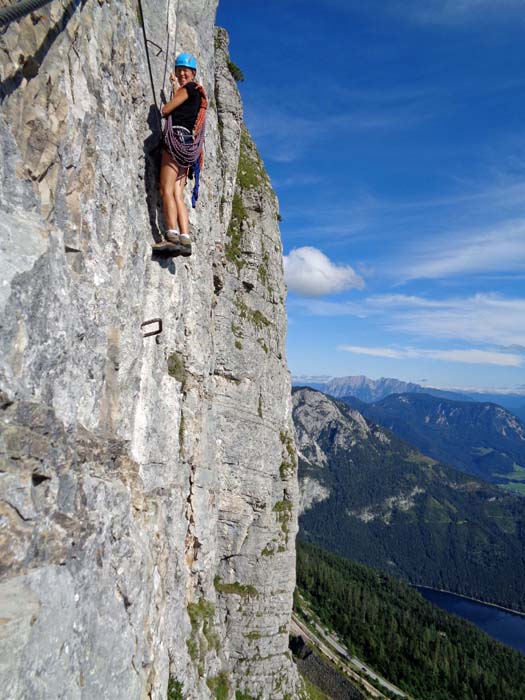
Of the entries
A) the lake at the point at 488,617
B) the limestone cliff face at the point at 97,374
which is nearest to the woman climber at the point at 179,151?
the limestone cliff face at the point at 97,374

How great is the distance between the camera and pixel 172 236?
9.39 meters

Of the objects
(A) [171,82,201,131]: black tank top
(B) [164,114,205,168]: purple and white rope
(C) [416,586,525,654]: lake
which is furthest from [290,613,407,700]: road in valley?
(C) [416,586,525,654]: lake

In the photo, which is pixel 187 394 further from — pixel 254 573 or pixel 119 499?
pixel 254 573

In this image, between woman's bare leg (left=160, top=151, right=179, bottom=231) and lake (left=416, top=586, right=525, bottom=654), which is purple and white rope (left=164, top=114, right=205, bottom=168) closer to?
woman's bare leg (left=160, top=151, right=179, bottom=231)

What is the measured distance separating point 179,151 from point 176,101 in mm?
960

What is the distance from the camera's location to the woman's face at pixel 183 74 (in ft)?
33.4

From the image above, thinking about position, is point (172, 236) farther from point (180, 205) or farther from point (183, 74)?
point (183, 74)

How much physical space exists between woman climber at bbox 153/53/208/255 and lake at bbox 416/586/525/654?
541 feet

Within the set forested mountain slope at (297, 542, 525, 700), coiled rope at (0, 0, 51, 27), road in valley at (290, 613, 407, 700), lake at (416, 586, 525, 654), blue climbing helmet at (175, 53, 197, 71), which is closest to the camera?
coiled rope at (0, 0, 51, 27)

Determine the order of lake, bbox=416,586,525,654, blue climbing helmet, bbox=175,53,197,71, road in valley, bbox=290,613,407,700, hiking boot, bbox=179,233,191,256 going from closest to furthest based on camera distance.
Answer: hiking boot, bbox=179,233,191,256 → blue climbing helmet, bbox=175,53,197,71 → road in valley, bbox=290,613,407,700 → lake, bbox=416,586,525,654

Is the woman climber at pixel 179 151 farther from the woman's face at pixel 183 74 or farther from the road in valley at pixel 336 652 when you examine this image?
the road in valley at pixel 336 652

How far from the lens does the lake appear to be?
465ft

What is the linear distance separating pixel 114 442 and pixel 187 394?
17.8 ft

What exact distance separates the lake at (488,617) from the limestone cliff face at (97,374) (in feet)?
530
